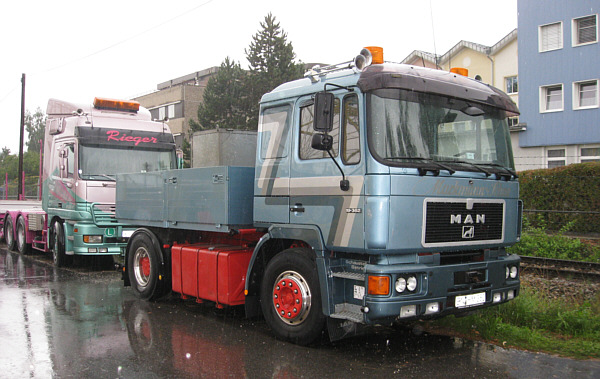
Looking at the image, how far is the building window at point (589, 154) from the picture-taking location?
2530 centimetres

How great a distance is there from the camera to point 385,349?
6242 millimetres

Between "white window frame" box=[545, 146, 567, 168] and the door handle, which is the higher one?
"white window frame" box=[545, 146, 567, 168]

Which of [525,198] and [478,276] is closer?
[478,276]

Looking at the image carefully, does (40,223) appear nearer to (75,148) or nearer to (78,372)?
(75,148)

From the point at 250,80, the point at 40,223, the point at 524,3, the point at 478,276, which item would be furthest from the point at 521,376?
A: the point at 250,80

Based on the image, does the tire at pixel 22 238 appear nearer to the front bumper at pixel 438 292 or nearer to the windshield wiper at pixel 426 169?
the front bumper at pixel 438 292

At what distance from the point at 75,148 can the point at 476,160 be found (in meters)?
8.83

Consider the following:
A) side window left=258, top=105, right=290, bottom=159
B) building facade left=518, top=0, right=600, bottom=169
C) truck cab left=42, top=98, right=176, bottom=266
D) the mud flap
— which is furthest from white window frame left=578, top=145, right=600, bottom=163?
the mud flap

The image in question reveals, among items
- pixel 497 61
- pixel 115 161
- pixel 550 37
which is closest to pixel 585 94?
pixel 550 37

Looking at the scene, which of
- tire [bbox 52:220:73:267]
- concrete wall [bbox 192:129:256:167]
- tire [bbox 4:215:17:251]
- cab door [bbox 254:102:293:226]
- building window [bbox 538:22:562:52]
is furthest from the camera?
building window [bbox 538:22:562:52]

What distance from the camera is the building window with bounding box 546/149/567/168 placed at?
1046 inches

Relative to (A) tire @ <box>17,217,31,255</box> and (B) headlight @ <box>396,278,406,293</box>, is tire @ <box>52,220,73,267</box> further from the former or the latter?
(B) headlight @ <box>396,278,406,293</box>

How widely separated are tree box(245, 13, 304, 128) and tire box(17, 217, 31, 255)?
2116 cm

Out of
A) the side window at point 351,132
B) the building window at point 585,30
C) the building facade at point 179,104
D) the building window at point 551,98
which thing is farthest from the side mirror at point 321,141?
the building facade at point 179,104
